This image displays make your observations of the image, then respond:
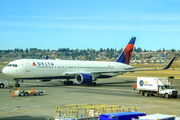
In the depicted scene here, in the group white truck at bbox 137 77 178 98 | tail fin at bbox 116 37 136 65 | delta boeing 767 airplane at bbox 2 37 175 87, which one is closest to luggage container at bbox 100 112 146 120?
white truck at bbox 137 77 178 98

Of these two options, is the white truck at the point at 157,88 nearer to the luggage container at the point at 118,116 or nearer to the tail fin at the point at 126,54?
the luggage container at the point at 118,116

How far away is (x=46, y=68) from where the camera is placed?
160ft

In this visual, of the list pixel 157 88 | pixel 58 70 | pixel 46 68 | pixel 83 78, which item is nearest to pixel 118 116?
pixel 157 88

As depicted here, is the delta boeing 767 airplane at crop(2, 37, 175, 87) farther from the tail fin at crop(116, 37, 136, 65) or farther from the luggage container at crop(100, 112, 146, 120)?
the luggage container at crop(100, 112, 146, 120)

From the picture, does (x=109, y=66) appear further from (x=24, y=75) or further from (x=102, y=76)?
(x=24, y=75)

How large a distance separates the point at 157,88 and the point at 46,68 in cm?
2239

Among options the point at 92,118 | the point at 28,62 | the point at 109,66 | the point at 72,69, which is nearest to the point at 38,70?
the point at 28,62

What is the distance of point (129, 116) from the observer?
44.9 feet

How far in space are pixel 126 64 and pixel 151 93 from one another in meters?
31.1

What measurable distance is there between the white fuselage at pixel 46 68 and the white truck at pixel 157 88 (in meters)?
19.3

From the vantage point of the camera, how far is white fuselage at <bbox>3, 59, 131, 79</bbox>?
151 ft

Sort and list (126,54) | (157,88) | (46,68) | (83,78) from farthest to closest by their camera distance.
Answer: (126,54)
(83,78)
(46,68)
(157,88)

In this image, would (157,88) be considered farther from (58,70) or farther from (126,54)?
(126,54)

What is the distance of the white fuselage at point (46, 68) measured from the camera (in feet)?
151
